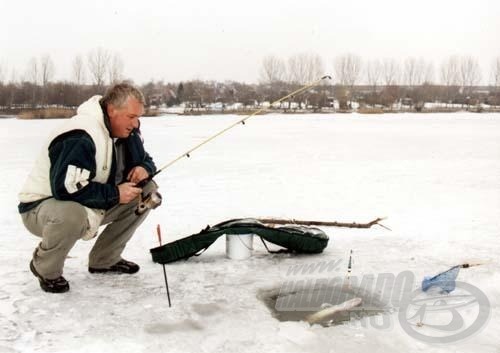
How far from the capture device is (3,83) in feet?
184

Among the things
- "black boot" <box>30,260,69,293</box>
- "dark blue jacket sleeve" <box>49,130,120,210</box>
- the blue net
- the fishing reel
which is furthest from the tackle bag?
the blue net

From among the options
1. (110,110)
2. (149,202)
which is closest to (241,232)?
(149,202)

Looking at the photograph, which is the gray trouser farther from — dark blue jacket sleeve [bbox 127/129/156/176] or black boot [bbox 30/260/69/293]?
dark blue jacket sleeve [bbox 127/129/156/176]

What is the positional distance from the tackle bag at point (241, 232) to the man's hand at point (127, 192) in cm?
62

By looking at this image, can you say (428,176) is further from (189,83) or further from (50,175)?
(189,83)

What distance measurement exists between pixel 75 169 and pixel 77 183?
0.27 feet

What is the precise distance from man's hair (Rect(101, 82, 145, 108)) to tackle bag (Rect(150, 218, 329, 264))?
1115 mm

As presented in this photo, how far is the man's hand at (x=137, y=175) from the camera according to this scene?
368cm

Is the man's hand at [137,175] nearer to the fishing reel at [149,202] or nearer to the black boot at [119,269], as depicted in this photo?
the fishing reel at [149,202]

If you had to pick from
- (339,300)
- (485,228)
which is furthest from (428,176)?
(339,300)

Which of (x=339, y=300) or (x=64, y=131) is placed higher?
(x=64, y=131)

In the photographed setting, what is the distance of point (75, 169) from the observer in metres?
3.08

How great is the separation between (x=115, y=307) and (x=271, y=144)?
44.4 feet

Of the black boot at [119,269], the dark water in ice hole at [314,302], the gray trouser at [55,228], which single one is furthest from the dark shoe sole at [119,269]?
the dark water in ice hole at [314,302]
